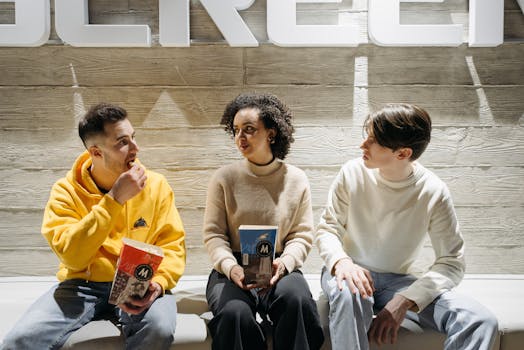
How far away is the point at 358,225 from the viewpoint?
2275 mm

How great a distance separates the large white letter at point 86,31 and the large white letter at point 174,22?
0.28 feet

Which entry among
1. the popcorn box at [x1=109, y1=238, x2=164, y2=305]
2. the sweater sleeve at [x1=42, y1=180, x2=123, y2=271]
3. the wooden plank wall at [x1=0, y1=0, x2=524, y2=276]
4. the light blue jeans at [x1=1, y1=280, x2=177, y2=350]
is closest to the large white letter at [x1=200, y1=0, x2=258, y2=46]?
the wooden plank wall at [x1=0, y1=0, x2=524, y2=276]

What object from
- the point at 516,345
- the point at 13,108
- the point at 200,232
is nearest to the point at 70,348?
the point at 200,232

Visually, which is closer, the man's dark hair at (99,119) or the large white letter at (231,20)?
the man's dark hair at (99,119)

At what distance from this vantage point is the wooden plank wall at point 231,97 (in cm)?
266

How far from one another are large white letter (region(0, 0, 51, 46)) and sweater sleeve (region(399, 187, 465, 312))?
6.84 feet

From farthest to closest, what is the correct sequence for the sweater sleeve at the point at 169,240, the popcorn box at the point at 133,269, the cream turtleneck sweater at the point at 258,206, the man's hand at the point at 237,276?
the cream turtleneck sweater at the point at 258,206, the sweater sleeve at the point at 169,240, the man's hand at the point at 237,276, the popcorn box at the point at 133,269

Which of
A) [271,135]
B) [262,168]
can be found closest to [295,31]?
[271,135]

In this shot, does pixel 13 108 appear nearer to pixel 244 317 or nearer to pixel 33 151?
pixel 33 151

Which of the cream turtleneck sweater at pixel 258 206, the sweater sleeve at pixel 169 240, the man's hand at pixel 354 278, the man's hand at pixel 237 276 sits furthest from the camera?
the cream turtleneck sweater at pixel 258 206

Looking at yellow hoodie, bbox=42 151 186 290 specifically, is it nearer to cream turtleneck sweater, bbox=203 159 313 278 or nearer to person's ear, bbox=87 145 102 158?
person's ear, bbox=87 145 102 158

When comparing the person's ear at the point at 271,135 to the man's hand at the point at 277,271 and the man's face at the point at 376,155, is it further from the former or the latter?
the man's hand at the point at 277,271

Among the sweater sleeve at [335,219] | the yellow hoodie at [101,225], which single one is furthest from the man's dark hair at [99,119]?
the sweater sleeve at [335,219]

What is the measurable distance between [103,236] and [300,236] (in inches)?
33.4
